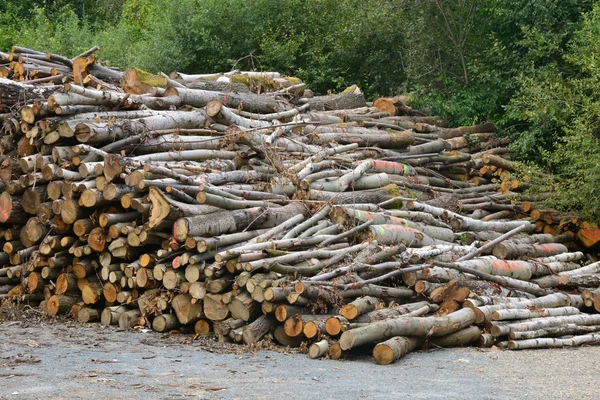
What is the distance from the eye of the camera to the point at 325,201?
461 inches

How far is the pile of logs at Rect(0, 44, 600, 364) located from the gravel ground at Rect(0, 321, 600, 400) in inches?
14.9

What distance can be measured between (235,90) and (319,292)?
6716 millimetres

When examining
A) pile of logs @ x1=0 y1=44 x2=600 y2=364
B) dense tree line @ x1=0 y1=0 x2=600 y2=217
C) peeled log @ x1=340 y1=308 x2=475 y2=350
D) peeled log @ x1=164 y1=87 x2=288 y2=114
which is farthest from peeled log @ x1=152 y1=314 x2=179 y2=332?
A: dense tree line @ x1=0 y1=0 x2=600 y2=217

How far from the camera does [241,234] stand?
10.5 m

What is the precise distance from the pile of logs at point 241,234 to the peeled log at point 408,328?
0.7 inches

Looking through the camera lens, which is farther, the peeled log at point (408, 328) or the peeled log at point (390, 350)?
the peeled log at point (408, 328)

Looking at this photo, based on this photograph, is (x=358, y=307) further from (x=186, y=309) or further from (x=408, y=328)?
(x=186, y=309)

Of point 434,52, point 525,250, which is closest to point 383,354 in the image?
point 525,250

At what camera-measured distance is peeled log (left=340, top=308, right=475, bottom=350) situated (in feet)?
28.8

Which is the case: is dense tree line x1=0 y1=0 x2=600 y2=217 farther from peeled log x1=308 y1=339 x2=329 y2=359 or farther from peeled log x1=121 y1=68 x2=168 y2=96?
peeled log x1=308 y1=339 x2=329 y2=359

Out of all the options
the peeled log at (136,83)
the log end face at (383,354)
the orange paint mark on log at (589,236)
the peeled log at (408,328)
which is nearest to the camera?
the log end face at (383,354)

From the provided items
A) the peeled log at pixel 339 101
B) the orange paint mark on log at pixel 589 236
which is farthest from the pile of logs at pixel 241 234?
the peeled log at pixel 339 101

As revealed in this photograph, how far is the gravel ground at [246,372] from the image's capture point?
23.7 ft

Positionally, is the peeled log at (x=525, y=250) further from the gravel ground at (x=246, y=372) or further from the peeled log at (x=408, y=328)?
the peeled log at (x=408, y=328)
